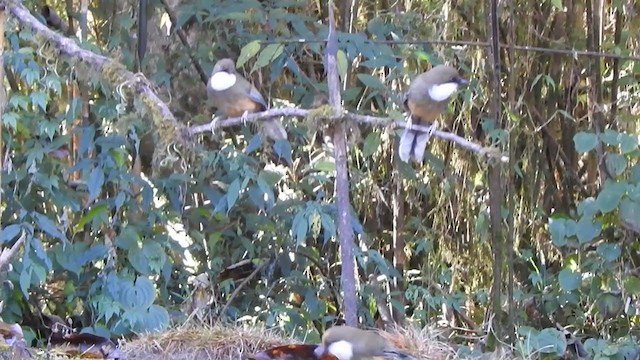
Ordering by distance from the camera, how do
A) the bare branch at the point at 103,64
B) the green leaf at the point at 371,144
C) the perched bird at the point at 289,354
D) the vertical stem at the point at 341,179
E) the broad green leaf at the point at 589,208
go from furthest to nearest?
the broad green leaf at the point at 589,208 < the green leaf at the point at 371,144 < the vertical stem at the point at 341,179 < the perched bird at the point at 289,354 < the bare branch at the point at 103,64

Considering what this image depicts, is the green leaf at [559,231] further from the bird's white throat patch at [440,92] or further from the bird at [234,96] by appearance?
the bird at [234,96]

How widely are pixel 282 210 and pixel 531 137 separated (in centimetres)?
170

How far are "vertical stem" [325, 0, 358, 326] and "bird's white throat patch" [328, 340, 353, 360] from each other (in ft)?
0.73

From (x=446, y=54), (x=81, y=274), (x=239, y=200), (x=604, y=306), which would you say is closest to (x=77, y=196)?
(x=81, y=274)

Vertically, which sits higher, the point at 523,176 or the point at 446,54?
the point at 446,54

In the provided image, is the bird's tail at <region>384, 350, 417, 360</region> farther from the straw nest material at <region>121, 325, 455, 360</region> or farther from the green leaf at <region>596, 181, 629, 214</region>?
the green leaf at <region>596, 181, 629, 214</region>

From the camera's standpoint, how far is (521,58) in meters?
5.10

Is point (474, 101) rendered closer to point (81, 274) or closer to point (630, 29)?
point (630, 29)

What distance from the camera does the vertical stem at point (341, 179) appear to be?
2.73m

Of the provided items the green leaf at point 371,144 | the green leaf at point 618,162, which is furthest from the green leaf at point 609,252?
the green leaf at point 371,144

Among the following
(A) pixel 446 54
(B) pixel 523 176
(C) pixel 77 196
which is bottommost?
(B) pixel 523 176

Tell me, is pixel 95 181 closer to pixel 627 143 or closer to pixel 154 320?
pixel 154 320

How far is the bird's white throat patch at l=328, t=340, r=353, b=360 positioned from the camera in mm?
2664

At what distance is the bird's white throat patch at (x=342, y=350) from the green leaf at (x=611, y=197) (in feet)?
5.50
